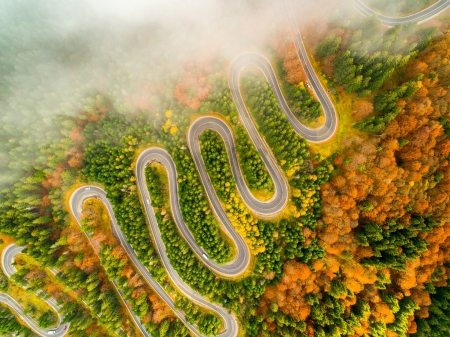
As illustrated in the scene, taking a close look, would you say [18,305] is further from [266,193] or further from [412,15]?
[412,15]

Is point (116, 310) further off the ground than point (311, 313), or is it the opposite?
point (116, 310)

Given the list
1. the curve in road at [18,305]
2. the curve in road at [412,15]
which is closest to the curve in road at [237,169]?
the curve in road at [412,15]

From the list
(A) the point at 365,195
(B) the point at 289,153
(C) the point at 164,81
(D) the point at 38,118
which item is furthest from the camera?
(D) the point at 38,118

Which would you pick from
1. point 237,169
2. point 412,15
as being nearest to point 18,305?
point 237,169

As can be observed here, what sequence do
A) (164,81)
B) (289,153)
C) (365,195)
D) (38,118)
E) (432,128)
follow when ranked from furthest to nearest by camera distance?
(38,118)
(164,81)
(289,153)
(365,195)
(432,128)

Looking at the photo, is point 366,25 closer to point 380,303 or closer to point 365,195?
point 365,195

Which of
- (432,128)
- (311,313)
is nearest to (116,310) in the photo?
(311,313)
